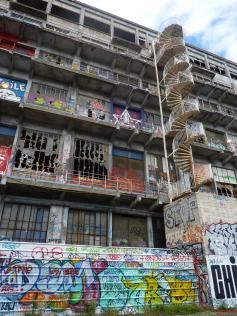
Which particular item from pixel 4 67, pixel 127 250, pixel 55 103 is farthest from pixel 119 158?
pixel 4 67

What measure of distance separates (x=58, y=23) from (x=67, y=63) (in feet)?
12.3

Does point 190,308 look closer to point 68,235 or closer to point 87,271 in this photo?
point 87,271

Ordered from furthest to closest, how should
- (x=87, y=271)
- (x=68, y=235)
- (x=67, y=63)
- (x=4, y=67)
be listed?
(x=67, y=63), (x=4, y=67), (x=68, y=235), (x=87, y=271)

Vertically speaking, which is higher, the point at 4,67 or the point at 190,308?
the point at 4,67

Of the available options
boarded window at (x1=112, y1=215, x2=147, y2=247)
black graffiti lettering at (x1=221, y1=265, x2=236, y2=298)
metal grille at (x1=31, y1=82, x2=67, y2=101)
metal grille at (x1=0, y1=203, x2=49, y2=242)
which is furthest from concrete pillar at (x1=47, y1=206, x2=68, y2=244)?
metal grille at (x1=31, y1=82, x2=67, y2=101)

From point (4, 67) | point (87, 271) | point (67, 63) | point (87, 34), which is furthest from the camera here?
point (87, 34)

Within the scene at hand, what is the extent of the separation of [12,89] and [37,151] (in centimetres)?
445

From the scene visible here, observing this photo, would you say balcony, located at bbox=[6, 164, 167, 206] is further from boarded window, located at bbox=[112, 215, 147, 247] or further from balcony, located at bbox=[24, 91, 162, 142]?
balcony, located at bbox=[24, 91, 162, 142]

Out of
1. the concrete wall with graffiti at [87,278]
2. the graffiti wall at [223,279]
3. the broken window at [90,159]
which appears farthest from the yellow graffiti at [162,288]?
the broken window at [90,159]

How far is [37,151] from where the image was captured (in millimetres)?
13523

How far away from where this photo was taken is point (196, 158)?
1730 cm

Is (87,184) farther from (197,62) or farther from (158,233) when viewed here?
(197,62)

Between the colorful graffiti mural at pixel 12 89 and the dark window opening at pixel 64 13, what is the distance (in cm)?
754

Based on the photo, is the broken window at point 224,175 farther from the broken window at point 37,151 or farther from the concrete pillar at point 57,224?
the broken window at point 37,151
